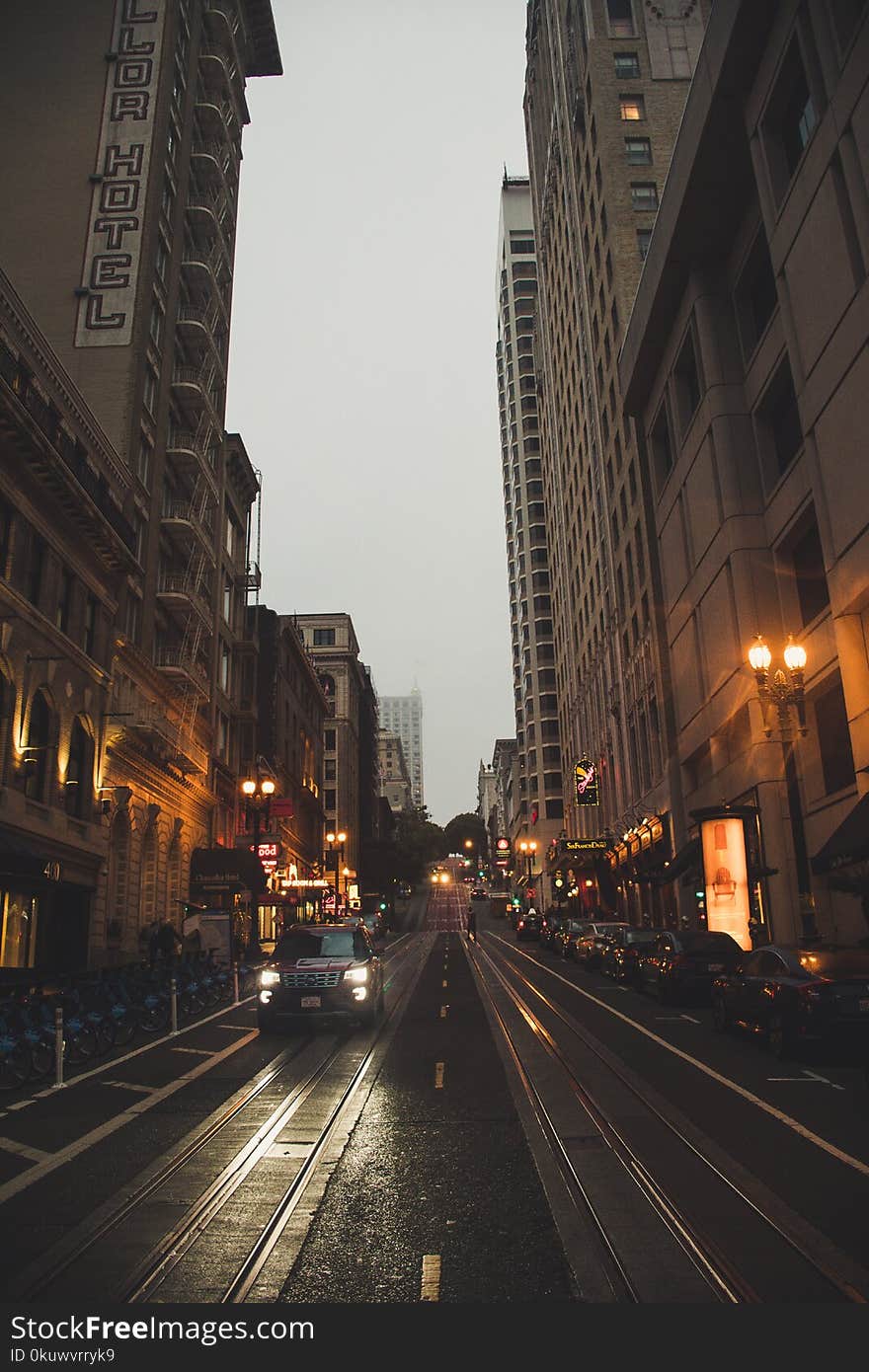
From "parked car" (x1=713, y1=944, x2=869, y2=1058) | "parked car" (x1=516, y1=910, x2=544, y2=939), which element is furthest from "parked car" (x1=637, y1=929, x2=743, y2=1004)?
"parked car" (x1=516, y1=910, x2=544, y2=939)

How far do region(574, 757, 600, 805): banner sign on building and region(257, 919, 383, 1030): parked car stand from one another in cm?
4750

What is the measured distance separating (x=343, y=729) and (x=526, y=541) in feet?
101

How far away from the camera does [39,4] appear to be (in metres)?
44.0


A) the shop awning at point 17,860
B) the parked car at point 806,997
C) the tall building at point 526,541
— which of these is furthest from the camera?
the tall building at point 526,541

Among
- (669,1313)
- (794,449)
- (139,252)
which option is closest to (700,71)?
(794,449)

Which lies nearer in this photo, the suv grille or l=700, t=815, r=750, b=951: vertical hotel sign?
the suv grille

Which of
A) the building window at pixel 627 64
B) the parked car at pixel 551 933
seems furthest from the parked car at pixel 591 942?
the building window at pixel 627 64

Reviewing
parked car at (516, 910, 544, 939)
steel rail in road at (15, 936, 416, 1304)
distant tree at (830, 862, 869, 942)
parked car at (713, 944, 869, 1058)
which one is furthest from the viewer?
parked car at (516, 910, 544, 939)

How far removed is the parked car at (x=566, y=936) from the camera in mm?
39900

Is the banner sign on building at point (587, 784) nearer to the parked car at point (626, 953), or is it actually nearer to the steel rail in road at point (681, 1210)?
the parked car at point (626, 953)

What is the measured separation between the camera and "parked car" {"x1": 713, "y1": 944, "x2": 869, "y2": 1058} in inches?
512

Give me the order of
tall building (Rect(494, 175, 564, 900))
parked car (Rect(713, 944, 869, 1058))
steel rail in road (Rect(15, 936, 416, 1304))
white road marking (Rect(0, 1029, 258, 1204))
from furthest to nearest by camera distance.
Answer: tall building (Rect(494, 175, 564, 900)) → parked car (Rect(713, 944, 869, 1058)) → white road marking (Rect(0, 1029, 258, 1204)) → steel rail in road (Rect(15, 936, 416, 1304))

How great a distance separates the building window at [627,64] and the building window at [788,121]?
33.5 meters

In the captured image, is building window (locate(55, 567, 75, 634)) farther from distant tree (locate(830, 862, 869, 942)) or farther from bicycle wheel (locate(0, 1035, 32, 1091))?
distant tree (locate(830, 862, 869, 942))
